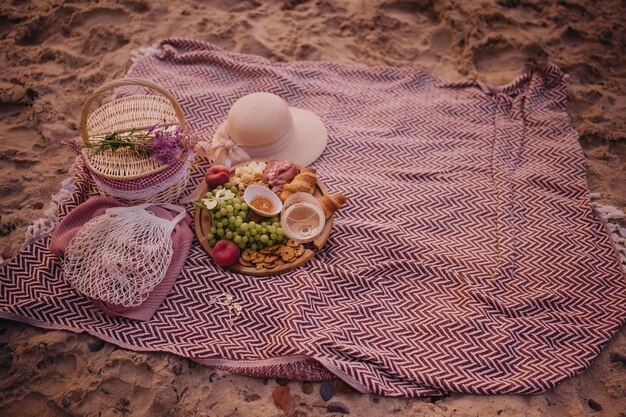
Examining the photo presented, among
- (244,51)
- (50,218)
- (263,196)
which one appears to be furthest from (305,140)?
(50,218)

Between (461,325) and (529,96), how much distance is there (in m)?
1.99

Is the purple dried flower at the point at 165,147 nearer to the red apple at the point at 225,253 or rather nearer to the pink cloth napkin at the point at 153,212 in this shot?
the pink cloth napkin at the point at 153,212

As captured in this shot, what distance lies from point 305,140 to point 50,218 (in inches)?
63.6

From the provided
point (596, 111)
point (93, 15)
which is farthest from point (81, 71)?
point (596, 111)

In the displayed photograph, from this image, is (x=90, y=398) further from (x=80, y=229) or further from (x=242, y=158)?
(x=242, y=158)

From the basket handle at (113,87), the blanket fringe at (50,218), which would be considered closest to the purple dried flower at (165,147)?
the basket handle at (113,87)

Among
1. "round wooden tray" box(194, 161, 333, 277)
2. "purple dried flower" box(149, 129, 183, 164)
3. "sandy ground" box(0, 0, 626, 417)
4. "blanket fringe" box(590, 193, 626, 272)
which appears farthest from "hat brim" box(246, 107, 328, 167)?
"blanket fringe" box(590, 193, 626, 272)

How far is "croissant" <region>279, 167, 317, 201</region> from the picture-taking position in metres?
2.98

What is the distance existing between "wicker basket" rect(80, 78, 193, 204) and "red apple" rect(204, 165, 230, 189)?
134mm

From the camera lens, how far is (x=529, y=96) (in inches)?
148

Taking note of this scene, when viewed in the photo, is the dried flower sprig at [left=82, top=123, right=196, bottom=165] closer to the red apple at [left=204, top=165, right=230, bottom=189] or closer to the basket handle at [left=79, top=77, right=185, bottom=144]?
the basket handle at [left=79, top=77, right=185, bottom=144]

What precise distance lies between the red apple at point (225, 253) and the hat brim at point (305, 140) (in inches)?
28.2

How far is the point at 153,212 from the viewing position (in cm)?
287

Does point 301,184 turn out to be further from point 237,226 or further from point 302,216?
point 237,226
